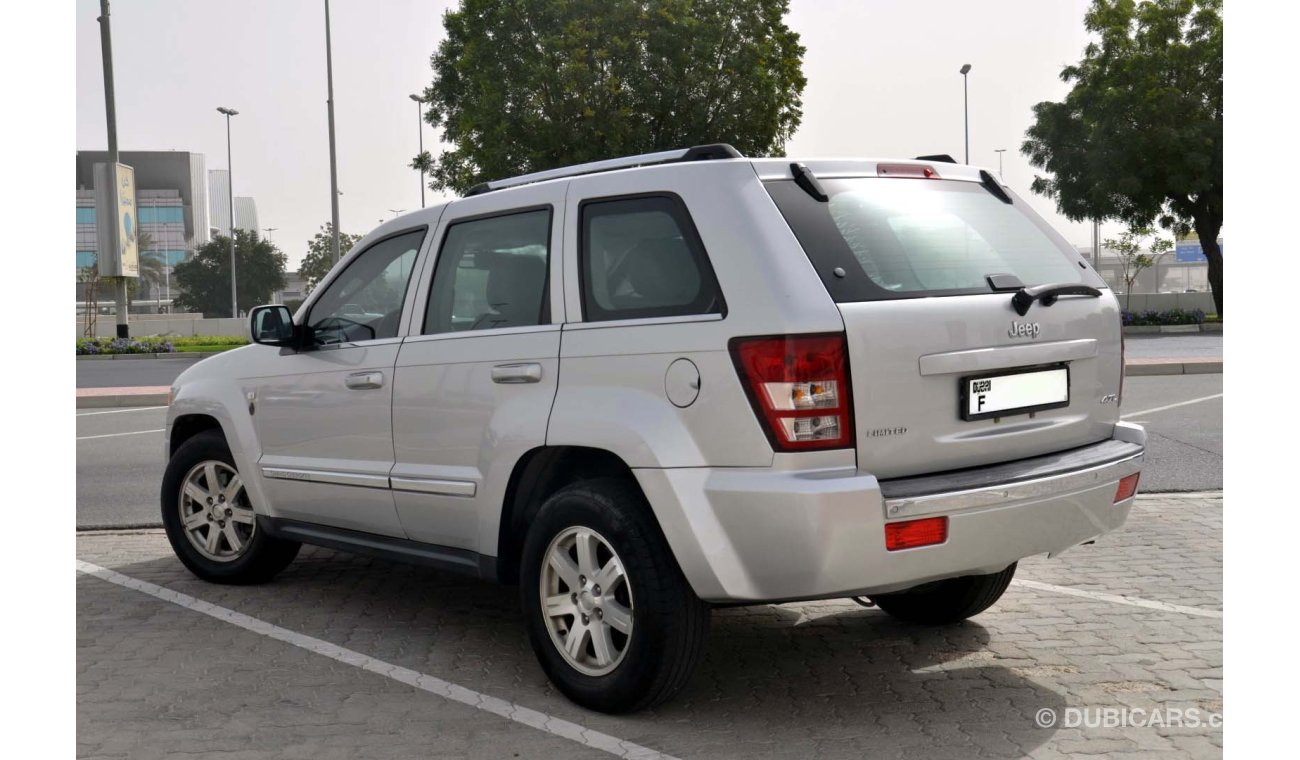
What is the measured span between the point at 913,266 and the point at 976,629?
1.86 metres

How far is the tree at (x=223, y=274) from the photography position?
317 ft

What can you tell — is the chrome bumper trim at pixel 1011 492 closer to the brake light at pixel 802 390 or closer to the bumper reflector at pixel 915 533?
the bumper reflector at pixel 915 533

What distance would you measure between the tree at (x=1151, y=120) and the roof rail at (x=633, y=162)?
4055 centimetres

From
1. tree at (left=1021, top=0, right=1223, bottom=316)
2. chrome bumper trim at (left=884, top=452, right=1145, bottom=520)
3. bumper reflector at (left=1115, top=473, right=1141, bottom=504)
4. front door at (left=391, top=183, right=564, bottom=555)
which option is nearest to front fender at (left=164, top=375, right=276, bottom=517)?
front door at (left=391, top=183, right=564, bottom=555)

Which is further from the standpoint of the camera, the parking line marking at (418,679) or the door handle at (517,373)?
the door handle at (517,373)

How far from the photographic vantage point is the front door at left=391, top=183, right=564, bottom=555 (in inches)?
178

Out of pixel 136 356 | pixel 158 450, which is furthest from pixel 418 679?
pixel 136 356

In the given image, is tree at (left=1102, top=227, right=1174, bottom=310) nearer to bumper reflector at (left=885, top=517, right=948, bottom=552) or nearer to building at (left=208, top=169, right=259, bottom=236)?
bumper reflector at (left=885, top=517, right=948, bottom=552)

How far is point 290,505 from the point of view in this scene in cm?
579

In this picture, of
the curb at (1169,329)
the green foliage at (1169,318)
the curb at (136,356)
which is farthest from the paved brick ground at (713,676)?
the green foliage at (1169,318)

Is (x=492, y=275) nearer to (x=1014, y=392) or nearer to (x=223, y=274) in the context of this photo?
(x=1014, y=392)

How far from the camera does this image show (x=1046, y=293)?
4289 millimetres

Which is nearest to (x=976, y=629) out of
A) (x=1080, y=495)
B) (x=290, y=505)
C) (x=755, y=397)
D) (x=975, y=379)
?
(x=1080, y=495)

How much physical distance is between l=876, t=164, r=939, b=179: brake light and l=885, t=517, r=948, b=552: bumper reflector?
4.14 ft
